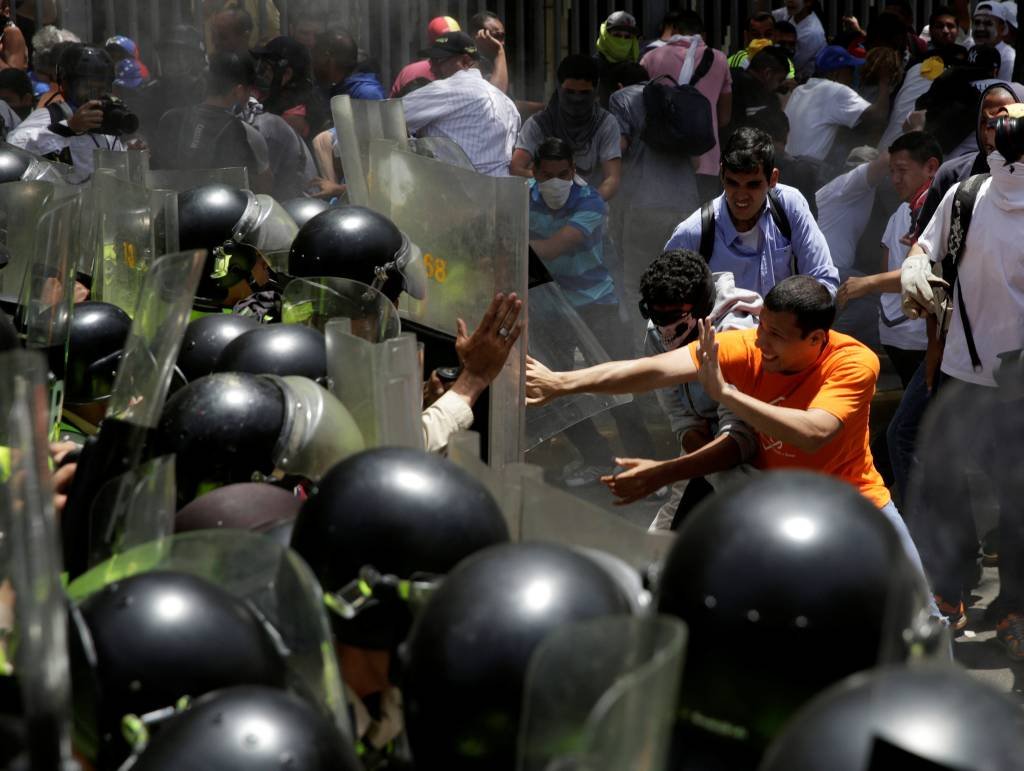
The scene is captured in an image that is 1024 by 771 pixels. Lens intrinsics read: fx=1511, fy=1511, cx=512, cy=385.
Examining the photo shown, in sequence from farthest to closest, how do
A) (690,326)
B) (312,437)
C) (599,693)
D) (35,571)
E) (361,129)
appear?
(361,129)
(690,326)
(312,437)
(599,693)
(35,571)

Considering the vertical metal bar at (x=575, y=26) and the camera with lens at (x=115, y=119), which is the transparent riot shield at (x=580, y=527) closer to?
the camera with lens at (x=115, y=119)

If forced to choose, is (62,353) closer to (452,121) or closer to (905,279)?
(905,279)

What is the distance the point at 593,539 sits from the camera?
2822 millimetres

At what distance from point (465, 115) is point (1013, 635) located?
13.8ft

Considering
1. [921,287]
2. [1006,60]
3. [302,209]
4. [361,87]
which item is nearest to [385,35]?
[361,87]

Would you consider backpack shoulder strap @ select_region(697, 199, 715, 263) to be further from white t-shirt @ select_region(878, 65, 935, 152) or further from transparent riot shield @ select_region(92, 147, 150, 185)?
white t-shirt @ select_region(878, 65, 935, 152)

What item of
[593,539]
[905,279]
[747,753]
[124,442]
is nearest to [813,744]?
[747,753]

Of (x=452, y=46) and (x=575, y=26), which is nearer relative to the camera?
(x=452, y=46)

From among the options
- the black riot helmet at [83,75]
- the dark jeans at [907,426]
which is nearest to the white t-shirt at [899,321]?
the dark jeans at [907,426]

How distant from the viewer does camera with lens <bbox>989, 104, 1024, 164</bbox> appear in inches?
207

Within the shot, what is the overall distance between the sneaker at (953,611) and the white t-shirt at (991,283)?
0.82m

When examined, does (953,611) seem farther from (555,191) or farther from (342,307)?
(555,191)

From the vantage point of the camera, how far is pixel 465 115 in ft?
27.1

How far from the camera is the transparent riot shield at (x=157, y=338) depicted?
3.18 meters
